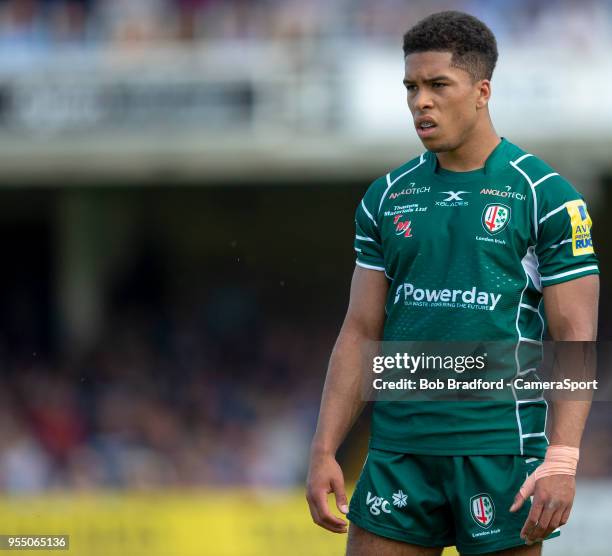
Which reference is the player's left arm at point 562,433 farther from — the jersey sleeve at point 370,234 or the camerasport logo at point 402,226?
the jersey sleeve at point 370,234

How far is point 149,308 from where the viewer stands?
1522cm

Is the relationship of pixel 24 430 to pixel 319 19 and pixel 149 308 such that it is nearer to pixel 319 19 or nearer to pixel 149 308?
pixel 149 308

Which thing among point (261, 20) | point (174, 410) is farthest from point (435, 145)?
point (261, 20)

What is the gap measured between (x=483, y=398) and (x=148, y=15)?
10.3 metres

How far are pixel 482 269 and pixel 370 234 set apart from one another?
1.36ft

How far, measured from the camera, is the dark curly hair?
3498 mm

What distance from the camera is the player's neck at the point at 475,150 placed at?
141 inches

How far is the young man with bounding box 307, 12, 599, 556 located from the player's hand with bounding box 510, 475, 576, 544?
0.10 metres

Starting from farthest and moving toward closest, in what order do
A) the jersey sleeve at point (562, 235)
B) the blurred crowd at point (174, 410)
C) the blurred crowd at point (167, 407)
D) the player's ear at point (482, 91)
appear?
the blurred crowd at point (167, 407), the blurred crowd at point (174, 410), the player's ear at point (482, 91), the jersey sleeve at point (562, 235)

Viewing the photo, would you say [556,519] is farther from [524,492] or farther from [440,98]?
[440,98]

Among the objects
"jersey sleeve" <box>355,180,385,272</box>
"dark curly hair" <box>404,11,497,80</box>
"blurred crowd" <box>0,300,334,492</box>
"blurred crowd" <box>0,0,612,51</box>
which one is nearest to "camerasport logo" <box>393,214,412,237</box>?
"jersey sleeve" <box>355,180,385,272</box>

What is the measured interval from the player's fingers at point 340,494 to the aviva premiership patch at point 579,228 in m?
0.92

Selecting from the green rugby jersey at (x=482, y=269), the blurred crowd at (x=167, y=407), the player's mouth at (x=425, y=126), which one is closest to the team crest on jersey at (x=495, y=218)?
the green rugby jersey at (x=482, y=269)

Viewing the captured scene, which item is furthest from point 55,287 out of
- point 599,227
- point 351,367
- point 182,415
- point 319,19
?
point 351,367
